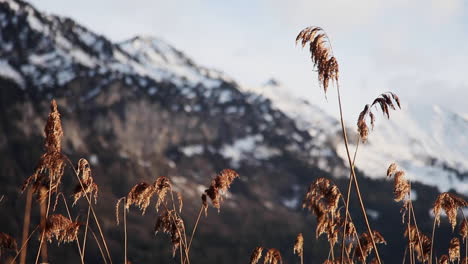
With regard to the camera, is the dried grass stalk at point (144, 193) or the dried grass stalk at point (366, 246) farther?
the dried grass stalk at point (366, 246)

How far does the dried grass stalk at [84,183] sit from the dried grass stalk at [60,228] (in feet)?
0.68

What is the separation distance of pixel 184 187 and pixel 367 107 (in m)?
196

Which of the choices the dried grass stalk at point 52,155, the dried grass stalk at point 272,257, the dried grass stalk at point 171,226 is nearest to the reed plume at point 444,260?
the dried grass stalk at point 272,257

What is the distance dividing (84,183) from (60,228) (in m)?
0.43

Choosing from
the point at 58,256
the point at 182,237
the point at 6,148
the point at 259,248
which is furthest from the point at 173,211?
the point at 6,148

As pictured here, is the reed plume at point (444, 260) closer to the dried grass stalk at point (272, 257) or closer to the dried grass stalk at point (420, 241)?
the dried grass stalk at point (420, 241)

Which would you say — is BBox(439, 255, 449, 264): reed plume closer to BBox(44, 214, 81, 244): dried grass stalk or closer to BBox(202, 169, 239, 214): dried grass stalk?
BBox(202, 169, 239, 214): dried grass stalk

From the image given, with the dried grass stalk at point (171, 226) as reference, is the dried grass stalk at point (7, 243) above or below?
below

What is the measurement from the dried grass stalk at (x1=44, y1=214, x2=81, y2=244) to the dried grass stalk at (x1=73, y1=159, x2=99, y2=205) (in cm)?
21

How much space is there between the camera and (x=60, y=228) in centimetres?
464

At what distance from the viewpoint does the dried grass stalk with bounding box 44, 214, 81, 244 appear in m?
4.61

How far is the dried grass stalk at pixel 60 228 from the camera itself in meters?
4.61

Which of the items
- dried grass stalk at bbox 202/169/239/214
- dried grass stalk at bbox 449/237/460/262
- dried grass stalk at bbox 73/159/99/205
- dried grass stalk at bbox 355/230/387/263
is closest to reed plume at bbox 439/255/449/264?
dried grass stalk at bbox 449/237/460/262

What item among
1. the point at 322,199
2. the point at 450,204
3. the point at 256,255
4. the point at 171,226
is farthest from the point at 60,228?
the point at 450,204
